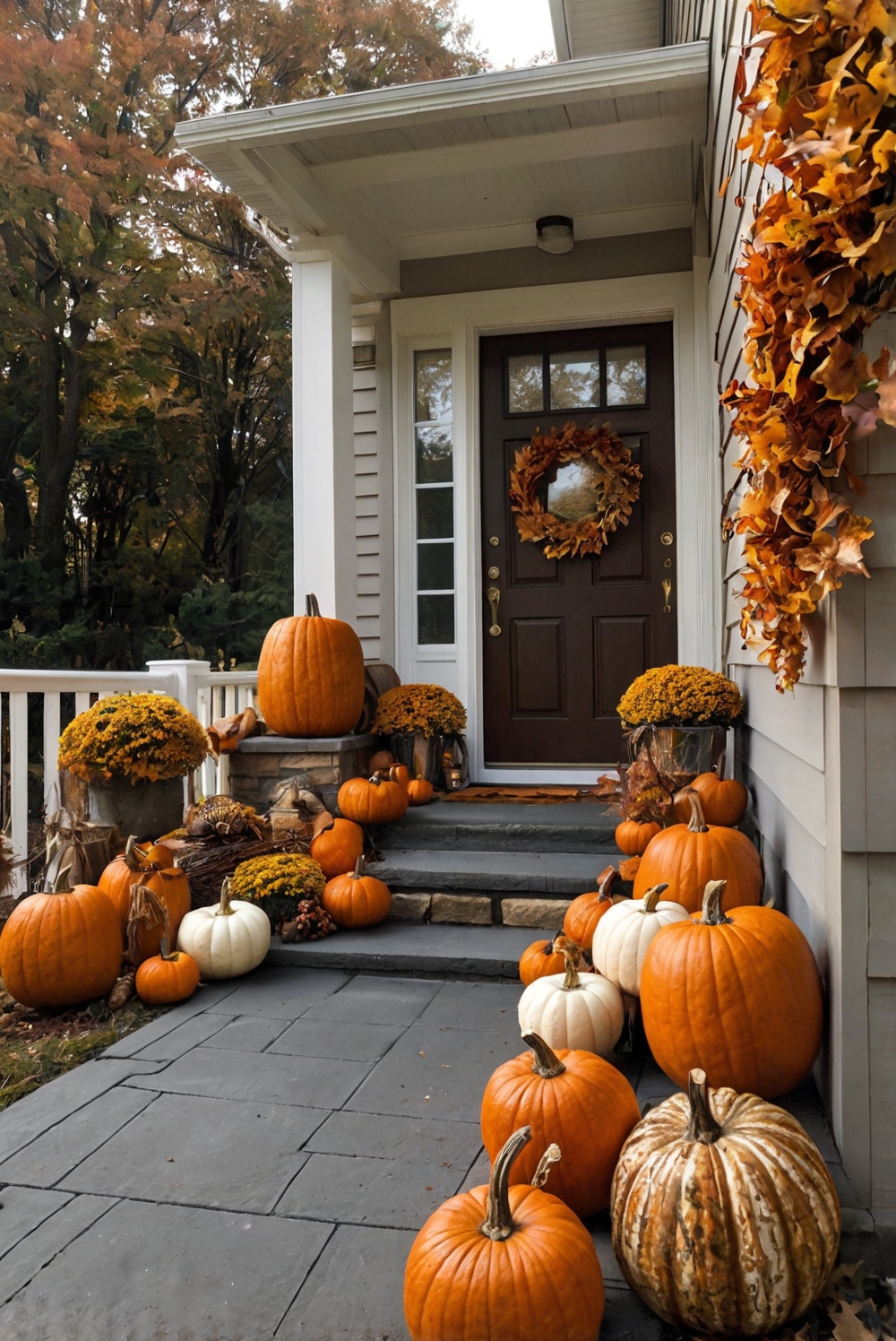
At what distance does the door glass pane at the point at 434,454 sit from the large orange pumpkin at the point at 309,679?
124 centimetres

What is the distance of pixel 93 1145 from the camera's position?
194 cm

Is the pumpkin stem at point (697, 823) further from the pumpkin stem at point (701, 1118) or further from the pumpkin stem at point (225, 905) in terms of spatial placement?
the pumpkin stem at point (225, 905)

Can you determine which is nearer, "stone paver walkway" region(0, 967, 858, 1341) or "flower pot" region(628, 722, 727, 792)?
"stone paver walkway" region(0, 967, 858, 1341)

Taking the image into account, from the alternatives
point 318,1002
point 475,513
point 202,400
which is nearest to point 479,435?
point 475,513

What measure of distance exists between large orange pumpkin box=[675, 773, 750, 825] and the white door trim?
1339mm

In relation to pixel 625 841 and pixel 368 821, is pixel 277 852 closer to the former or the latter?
pixel 368 821

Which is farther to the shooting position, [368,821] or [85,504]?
[85,504]

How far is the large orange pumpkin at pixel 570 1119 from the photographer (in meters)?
1.62

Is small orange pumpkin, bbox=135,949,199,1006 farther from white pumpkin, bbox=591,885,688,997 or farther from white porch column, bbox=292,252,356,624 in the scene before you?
white porch column, bbox=292,252,356,624

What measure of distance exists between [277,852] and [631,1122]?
2.12 metres

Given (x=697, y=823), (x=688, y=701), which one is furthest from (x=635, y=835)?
(x=697, y=823)

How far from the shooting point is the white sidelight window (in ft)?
16.1

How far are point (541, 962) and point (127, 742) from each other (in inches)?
70.7

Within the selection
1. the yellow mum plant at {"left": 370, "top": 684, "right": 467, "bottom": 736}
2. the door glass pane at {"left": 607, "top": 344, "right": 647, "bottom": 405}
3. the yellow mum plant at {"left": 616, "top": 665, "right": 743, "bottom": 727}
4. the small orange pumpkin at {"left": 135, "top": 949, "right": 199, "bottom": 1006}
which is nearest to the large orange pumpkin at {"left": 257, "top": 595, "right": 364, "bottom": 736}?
the yellow mum plant at {"left": 370, "top": 684, "right": 467, "bottom": 736}
